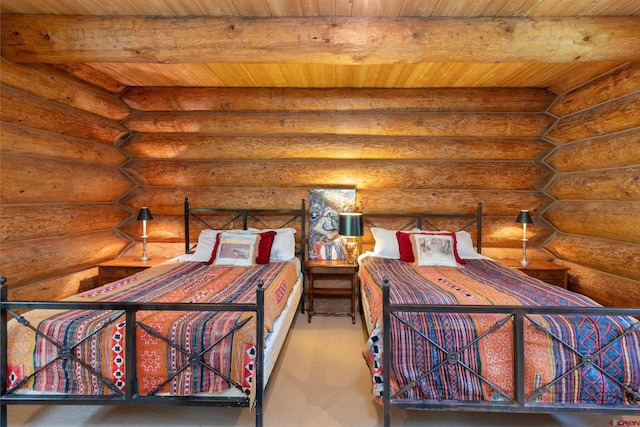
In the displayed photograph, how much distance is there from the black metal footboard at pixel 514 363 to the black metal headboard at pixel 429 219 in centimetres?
230

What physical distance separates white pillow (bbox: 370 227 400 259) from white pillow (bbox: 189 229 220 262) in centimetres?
194

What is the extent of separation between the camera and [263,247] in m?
3.76

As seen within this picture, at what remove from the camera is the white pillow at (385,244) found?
3.89m

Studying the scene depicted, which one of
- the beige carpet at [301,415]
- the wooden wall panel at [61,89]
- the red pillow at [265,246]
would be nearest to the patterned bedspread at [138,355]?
the beige carpet at [301,415]

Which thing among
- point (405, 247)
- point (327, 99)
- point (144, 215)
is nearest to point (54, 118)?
point (144, 215)

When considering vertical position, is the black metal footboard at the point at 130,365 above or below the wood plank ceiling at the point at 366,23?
below

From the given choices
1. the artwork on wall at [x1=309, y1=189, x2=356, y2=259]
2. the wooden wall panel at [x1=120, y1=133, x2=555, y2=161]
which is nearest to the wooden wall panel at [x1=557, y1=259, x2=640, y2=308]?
the wooden wall panel at [x1=120, y1=133, x2=555, y2=161]

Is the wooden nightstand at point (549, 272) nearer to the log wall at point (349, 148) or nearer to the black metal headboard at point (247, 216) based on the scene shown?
the log wall at point (349, 148)

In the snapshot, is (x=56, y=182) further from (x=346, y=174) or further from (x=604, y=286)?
(x=604, y=286)

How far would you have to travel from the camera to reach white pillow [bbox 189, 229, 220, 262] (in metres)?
3.79

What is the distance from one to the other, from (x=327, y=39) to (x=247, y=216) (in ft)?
8.10

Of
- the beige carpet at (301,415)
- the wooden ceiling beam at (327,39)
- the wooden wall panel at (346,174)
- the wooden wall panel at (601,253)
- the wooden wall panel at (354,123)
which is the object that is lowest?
the beige carpet at (301,415)

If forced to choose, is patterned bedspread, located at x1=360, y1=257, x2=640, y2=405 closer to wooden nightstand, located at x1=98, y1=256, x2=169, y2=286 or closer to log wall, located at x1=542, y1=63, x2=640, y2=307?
log wall, located at x1=542, y1=63, x2=640, y2=307

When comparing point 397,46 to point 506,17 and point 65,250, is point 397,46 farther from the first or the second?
point 65,250
